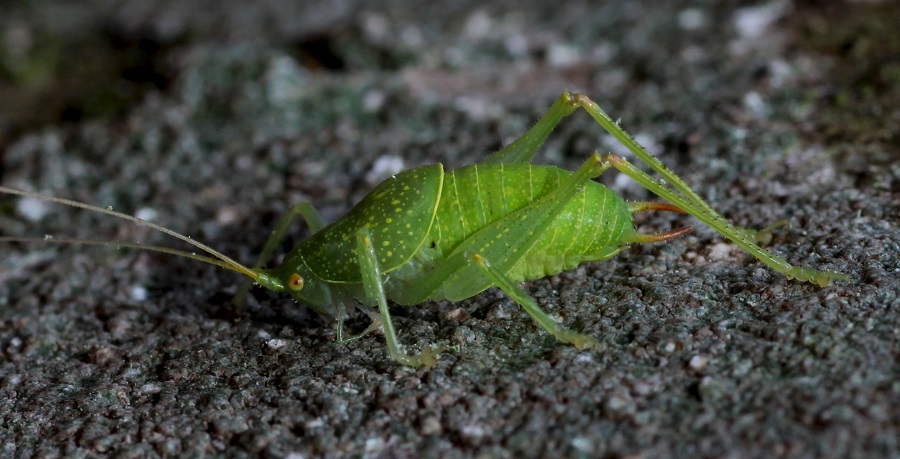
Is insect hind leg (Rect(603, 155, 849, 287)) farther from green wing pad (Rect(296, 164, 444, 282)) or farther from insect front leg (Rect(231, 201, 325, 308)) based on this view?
insect front leg (Rect(231, 201, 325, 308))

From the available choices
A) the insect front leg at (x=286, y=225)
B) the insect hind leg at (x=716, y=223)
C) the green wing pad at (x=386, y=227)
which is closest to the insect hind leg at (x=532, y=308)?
the green wing pad at (x=386, y=227)

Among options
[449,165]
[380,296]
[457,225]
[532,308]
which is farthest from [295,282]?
[449,165]

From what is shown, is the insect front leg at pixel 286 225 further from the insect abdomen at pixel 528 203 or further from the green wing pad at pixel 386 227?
the insect abdomen at pixel 528 203

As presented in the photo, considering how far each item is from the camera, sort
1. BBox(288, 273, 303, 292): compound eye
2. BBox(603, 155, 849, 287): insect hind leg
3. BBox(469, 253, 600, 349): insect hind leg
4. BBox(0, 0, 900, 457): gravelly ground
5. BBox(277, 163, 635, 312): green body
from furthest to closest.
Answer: BBox(288, 273, 303, 292): compound eye
BBox(277, 163, 635, 312): green body
BBox(603, 155, 849, 287): insect hind leg
BBox(469, 253, 600, 349): insect hind leg
BBox(0, 0, 900, 457): gravelly ground

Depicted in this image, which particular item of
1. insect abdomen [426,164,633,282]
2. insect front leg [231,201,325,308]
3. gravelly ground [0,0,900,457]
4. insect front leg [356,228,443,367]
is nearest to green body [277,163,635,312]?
insect abdomen [426,164,633,282]

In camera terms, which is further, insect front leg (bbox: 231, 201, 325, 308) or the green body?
insect front leg (bbox: 231, 201, 325, 308)

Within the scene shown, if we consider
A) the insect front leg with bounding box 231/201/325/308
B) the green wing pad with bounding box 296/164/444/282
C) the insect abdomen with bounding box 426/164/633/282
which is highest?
the insect front leg with bounding box 231/201/325/308

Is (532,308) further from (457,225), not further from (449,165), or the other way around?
(449,165)
